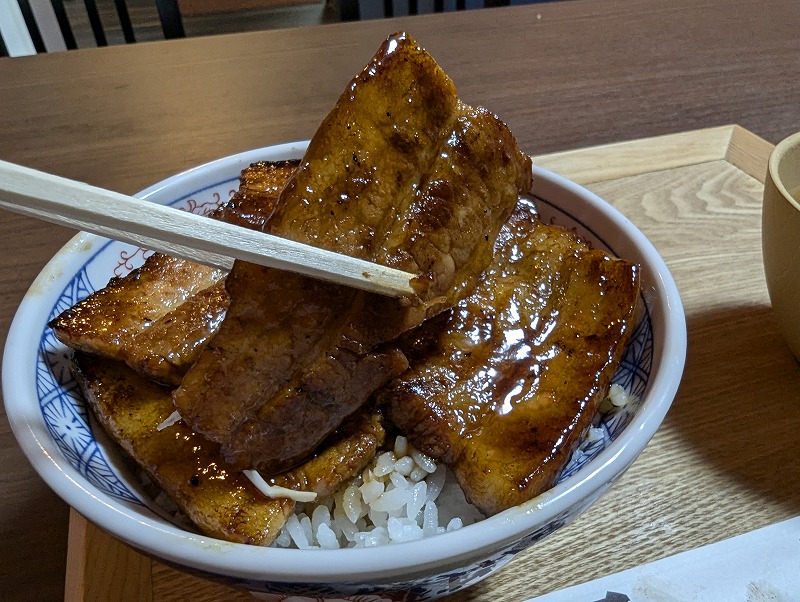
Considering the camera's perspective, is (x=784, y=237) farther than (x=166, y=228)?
Yes

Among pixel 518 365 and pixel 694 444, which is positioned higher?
pixel 518 365

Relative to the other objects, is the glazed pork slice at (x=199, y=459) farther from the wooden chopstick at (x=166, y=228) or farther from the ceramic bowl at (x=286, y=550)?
the wooden chopstick at (x=166, y=228)

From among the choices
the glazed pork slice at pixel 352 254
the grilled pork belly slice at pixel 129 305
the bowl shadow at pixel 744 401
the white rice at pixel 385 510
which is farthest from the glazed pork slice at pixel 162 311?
the bowl shadow at pixel 744 401

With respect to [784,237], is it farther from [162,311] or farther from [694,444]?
[162,311]

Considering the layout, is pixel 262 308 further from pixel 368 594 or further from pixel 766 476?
pixel 766 476

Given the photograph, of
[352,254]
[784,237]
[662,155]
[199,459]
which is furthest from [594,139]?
[199,459]

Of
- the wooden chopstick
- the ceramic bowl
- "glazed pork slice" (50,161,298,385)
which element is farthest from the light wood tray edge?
the wooden chopstick
